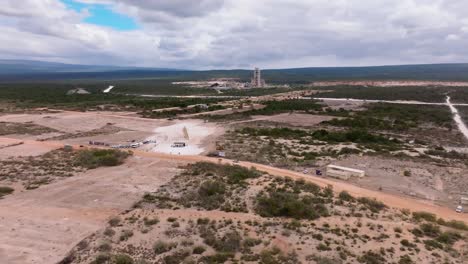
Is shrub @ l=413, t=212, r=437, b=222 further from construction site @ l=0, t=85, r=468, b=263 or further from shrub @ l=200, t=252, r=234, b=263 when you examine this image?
shrub @ l=200, t=252, r=234, b=263

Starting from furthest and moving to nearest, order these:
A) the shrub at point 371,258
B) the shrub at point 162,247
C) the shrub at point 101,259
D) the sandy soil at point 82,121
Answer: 1. the sandy soil at point 82,121
2. the shrub at point 162,247
3. the shrub at point 371,258
4. the shrub at point 101,259

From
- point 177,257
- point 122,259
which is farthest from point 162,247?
point 122,259

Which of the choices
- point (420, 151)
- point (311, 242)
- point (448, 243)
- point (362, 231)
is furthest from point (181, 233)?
point (420, 151)

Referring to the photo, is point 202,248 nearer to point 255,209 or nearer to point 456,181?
point 255,209

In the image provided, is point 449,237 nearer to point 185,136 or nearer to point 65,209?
point 65,209

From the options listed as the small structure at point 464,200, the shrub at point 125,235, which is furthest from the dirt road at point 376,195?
the shrub at point 125,235

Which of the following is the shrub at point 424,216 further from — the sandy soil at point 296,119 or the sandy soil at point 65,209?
the sandy soil at point 296,119
